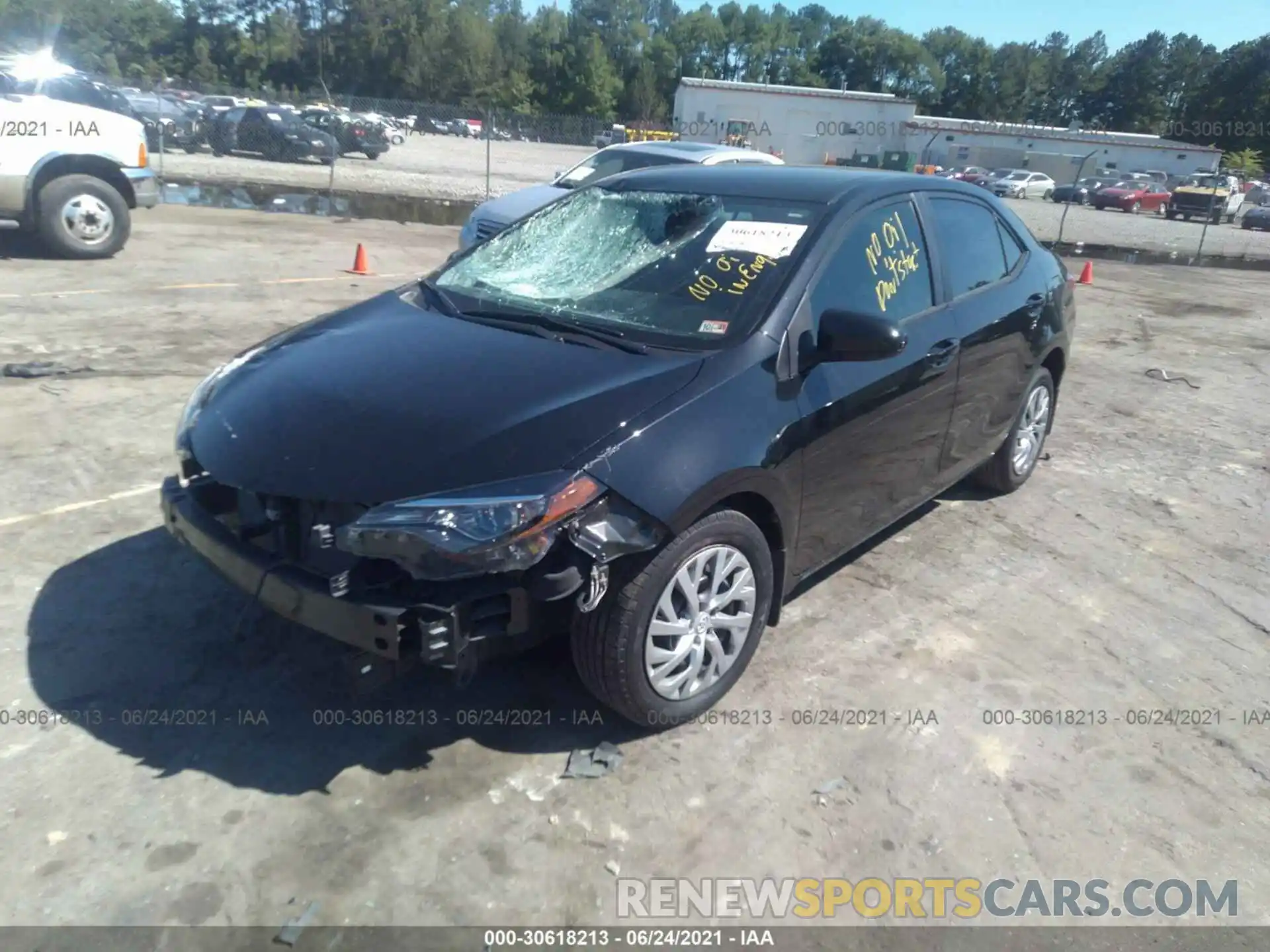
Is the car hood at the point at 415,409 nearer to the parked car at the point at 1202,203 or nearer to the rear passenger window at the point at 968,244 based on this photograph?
the rear passenger window at the point at 968,244

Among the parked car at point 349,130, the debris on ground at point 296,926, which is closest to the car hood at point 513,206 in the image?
the debris on ground at point 296,926

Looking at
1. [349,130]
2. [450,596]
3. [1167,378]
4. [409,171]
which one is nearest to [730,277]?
[450,596]

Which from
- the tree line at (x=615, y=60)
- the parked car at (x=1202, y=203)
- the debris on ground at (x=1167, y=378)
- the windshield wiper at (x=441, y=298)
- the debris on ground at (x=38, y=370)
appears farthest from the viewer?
the tree line at (x=615, y=60)

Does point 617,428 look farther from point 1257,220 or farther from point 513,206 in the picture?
point 1257,220

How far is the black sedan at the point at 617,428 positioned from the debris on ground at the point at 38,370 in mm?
3345

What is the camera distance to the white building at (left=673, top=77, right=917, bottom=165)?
5797 cm

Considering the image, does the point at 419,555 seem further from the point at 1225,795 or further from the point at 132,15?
the point at 132,15

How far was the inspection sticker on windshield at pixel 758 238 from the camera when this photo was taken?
11.9 feet

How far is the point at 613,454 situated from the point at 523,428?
283mm

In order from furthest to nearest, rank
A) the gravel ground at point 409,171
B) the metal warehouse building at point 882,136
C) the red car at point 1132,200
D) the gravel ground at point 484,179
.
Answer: the metal warehouse building at point 882,136 → the red car at point 1132,200 → the gravel ground at point 484,179 → the gravel ground at point 409,171

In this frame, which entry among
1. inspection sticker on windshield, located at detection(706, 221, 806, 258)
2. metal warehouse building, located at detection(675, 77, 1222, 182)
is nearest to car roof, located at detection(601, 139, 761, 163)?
inspection sticker on windshield, located at detection(706, 221, 806, 258)

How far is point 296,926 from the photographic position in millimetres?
2439

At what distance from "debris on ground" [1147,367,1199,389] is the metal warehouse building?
1822 inches

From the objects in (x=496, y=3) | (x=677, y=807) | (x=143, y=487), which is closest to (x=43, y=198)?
(x=143, y=487)
